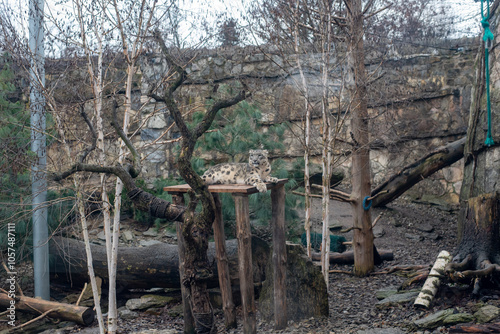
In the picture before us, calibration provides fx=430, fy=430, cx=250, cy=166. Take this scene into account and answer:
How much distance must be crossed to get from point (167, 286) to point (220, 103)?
153 inches

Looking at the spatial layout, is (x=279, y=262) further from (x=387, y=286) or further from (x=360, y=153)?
(x=360, y=153)

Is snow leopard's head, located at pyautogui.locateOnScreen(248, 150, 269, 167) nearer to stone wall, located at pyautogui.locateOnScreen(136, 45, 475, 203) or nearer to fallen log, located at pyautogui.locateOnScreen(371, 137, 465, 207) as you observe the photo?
fallen log, located at pyautogui.locateOnScreen(371, 137, 465, 207)

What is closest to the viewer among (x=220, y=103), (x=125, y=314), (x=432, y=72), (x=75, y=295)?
(x=220, y=103)

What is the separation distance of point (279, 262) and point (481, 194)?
308 centimetres

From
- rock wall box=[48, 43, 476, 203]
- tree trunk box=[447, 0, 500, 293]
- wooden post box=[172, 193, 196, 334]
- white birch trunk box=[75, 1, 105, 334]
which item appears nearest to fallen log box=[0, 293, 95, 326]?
white birch trunk box=[75, 1, 105, 334]

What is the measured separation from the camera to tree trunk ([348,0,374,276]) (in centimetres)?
630

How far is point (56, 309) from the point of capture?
20.2ft

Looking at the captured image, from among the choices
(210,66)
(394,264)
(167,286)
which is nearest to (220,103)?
(167,286)

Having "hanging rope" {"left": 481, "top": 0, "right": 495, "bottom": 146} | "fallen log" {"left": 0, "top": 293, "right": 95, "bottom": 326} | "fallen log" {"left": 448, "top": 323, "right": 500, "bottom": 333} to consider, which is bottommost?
"fallen log" {"left": 0, "top": 293, "right": 95, "bottom": 326}

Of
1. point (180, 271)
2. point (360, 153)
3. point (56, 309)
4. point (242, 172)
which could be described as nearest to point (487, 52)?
point (360, 153)

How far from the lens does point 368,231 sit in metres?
6.88

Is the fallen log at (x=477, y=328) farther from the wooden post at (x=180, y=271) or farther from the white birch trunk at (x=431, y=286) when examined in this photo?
the wooden post at (x=180, y=271)

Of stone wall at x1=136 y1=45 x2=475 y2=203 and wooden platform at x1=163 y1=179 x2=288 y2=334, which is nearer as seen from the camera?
wooden platform at x1=163 y1=179 x2=288 y2=334

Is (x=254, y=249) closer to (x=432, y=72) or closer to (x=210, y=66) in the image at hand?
(x=210, y=66)
